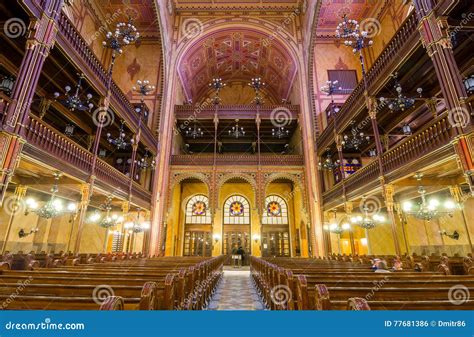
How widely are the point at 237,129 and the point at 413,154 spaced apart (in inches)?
471

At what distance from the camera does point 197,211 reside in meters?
22.5

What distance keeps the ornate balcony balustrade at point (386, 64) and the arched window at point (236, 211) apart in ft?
39.4

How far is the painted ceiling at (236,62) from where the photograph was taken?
20.0m

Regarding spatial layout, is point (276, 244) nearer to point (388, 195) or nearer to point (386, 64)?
point (388, 195)

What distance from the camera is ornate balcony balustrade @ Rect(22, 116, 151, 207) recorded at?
654 centimetres

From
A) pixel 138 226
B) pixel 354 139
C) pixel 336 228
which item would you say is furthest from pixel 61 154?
pixel 336 228

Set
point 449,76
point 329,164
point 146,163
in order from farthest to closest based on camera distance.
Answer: point 146,163 → point 329,164 → point 449,76

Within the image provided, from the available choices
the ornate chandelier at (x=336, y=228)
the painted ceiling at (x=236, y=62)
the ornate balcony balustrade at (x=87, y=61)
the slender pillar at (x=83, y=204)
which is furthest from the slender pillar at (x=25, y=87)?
the ornate chandelier at (x=336, y=228)

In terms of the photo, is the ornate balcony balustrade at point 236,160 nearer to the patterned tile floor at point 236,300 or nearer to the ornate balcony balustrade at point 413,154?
the ornate balcony balustrade at point 413,154

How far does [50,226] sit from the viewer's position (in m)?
13.9
